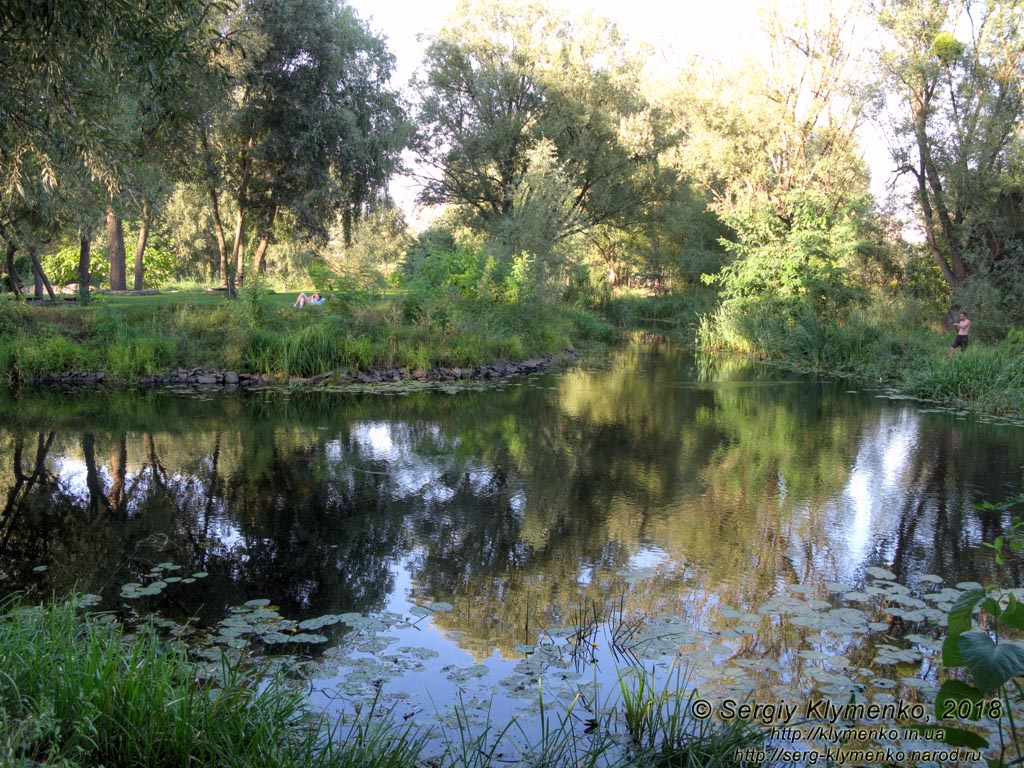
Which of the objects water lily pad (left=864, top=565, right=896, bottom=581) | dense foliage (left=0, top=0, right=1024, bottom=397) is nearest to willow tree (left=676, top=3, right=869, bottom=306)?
dense foliage (left=0, top=0, right=1024, bottom=397)

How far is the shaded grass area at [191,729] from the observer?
9.65ft

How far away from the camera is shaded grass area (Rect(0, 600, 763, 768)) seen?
2941mm

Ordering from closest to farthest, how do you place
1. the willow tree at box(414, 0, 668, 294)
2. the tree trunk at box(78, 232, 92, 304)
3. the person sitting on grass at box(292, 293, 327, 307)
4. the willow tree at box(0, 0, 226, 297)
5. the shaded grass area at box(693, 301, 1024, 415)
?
the willow tree at box(0, 0, 226, 297), the shaded grass area at box(693, 301, 1024, 415), the tree trunk at box(78, 232, 92, 304), the person sitting on grass at box(292, 293, 327, 307), the willow tree at box(414, 0, 668, 294)

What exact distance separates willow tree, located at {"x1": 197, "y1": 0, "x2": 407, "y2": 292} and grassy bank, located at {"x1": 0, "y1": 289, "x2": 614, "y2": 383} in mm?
5873

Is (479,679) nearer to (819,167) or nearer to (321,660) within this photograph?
(321,660)

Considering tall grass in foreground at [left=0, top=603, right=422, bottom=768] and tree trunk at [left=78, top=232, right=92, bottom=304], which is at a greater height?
tree trunk at [left=78, top=232, right=92, bottom=304]

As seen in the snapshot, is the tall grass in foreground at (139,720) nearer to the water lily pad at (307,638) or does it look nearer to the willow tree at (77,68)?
the water lily pad at (307,638)

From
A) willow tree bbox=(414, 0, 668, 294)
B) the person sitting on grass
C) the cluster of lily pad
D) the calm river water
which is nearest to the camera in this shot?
the calm river water

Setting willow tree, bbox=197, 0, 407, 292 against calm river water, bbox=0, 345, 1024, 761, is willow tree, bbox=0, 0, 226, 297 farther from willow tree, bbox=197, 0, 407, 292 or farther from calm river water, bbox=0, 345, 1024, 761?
willow tree, bbox=197, 0, 407, 292

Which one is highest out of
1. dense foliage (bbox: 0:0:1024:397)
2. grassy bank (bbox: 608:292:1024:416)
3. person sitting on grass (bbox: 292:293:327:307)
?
dense foliage (bbox: 0:0:1024:397)

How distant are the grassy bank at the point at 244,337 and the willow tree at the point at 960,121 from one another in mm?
13264

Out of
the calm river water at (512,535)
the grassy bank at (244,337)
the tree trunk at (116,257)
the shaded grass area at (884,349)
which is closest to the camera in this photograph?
the calm river water at (512,535)

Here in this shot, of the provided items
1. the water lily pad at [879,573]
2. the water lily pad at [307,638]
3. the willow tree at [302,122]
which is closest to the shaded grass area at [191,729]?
the water lily pad at [307,638]

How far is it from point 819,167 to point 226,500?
23.6 meters
